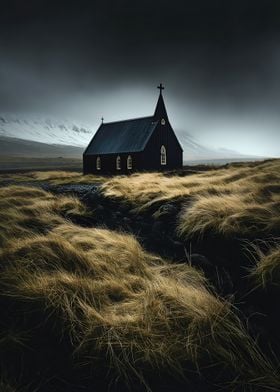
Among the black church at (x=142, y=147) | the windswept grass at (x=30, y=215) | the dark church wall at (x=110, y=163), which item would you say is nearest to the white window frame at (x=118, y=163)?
the black church at (x=142, y=147)

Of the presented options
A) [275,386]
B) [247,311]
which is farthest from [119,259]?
[275,386]

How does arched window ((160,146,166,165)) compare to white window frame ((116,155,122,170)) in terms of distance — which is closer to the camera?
arched window ((160,146,166,165))

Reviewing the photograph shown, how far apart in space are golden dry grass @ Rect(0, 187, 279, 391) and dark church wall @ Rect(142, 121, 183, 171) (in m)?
31.7

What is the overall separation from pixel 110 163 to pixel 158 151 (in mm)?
Answer: 6853

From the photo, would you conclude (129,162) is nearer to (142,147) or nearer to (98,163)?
(142,147)

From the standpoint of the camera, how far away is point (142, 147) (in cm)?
3600

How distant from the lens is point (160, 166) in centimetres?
3756

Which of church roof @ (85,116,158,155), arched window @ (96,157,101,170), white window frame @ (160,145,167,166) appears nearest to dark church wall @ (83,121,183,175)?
white window frame @ (160,145,167,166)

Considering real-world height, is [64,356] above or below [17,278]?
below

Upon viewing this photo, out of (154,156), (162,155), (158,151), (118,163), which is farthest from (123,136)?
(162,155)

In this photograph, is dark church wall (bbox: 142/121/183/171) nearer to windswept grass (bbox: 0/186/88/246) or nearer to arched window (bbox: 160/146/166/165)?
arched window (bbox: 160/146/166/165)

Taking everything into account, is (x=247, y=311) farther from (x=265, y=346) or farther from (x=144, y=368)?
(x=144, y=368)

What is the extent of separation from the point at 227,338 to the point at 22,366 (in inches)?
72.7

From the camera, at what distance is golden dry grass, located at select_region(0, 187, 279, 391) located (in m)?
2.70
